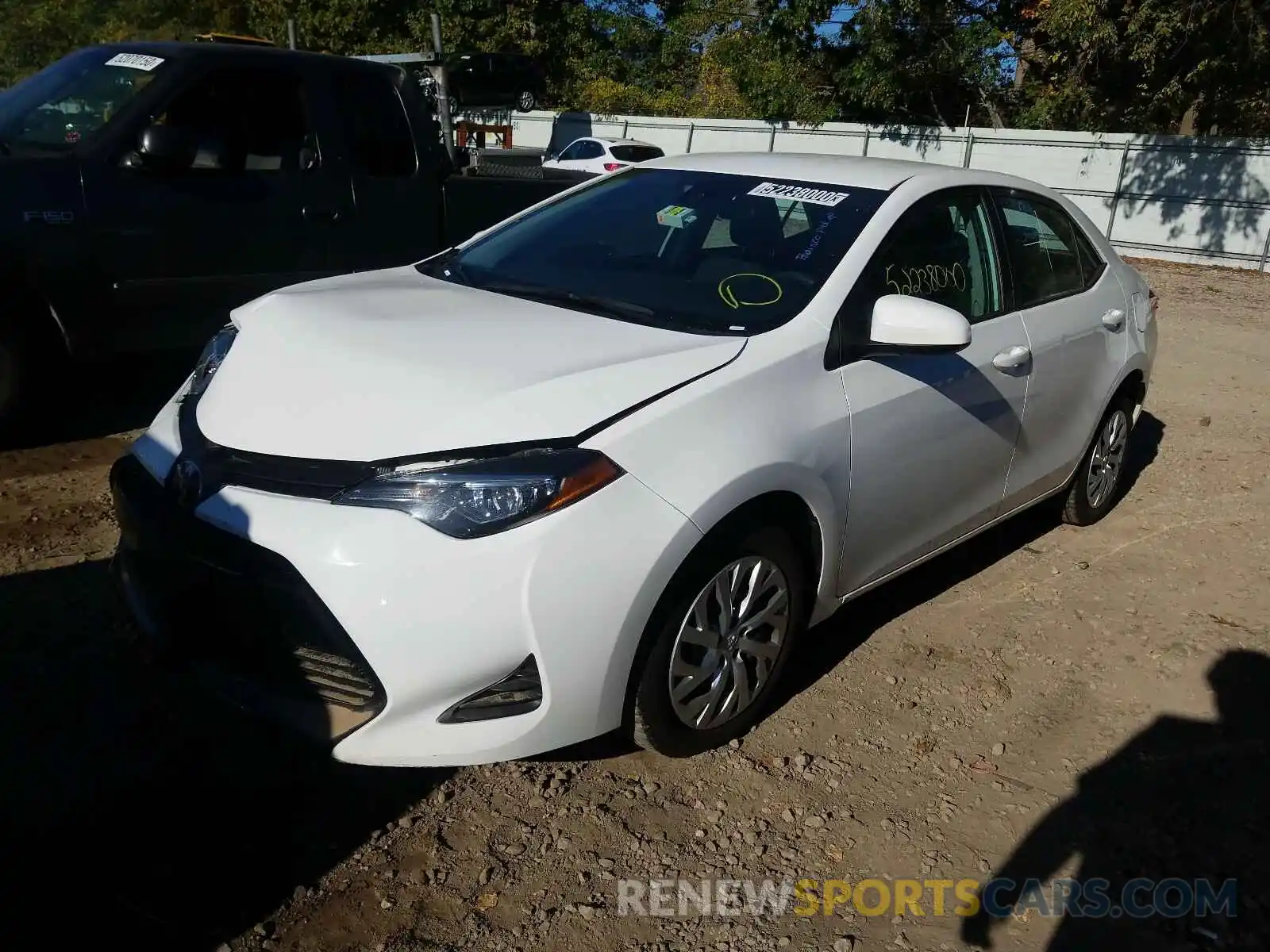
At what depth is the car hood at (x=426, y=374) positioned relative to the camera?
2537 mm

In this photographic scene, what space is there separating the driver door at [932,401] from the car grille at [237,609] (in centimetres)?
156

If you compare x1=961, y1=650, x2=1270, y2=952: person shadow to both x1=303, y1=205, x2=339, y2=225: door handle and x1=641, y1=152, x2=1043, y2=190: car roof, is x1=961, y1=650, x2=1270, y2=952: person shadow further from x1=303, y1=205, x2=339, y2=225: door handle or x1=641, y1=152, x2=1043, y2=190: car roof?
x1=303, y1=205, x2=339, y2=225: door handle

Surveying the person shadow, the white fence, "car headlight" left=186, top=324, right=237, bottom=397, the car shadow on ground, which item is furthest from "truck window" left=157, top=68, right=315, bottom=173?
the white fence

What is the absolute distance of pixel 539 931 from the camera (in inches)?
95.7

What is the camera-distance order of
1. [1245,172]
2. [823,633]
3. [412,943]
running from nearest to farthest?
1. [412,943]
2. [823,633]
3. [1245,172]

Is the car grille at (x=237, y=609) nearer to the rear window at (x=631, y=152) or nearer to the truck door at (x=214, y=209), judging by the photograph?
the truck door at (x=214, y=209)

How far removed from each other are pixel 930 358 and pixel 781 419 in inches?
32.5

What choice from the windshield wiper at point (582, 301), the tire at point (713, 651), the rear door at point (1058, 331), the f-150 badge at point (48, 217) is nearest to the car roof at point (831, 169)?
the rear door at point (1058, 331)

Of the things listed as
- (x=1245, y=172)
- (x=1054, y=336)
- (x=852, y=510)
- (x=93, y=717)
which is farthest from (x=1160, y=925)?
(x=1245, y=172)

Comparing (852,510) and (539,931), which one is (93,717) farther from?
(852,510)

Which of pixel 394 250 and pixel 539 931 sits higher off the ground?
pixel 394 250

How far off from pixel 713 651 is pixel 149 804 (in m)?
1.50

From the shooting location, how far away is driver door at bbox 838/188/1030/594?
3.22 m

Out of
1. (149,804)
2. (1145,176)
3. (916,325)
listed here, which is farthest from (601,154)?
(149,804)
